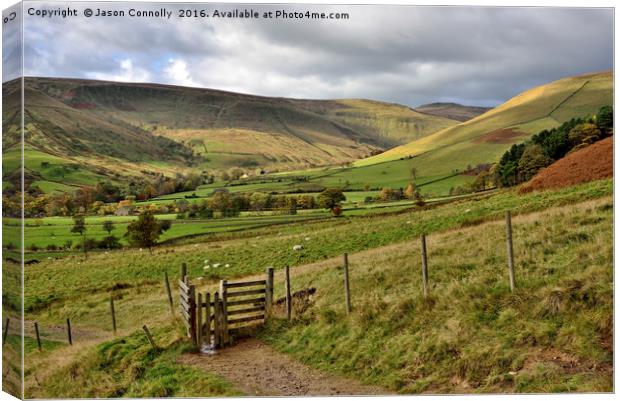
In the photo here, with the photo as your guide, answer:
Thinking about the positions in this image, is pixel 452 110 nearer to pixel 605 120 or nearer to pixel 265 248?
pixel 605 120

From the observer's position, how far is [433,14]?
10.1 m

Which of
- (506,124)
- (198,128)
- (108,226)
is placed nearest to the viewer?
(108,226)

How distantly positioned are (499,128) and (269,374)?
710 centimetres

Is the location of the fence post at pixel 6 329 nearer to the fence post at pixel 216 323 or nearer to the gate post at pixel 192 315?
the gate post at pixel 192 315

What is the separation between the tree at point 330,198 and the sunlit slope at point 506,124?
1012 mm

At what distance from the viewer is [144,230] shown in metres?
11.2

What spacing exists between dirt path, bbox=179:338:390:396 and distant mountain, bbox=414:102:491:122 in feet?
20.3

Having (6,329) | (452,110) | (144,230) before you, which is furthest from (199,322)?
(452,110)

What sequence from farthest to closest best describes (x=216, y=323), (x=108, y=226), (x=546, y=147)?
(x=216, y=323), (x=108, y=226), (x=546, y=147)

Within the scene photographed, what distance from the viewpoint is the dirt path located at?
9.26 m

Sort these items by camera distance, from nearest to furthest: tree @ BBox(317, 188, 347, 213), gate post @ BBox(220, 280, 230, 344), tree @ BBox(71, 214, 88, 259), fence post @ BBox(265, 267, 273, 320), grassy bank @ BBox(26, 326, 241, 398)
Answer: grassy bank @ BBox(26, 326, 241, 398) → tree @ BBox(71, 214, 88, 259) → tree @ BBox(317, 188, 347, 213) → gate post @ BBox(220, 280, 230, 344) → fence post @ BBox(265, 267, 273, 320)

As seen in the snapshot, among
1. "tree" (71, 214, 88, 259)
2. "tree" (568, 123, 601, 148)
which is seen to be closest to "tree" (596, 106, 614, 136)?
"tree" (568, 123, 601, 148)

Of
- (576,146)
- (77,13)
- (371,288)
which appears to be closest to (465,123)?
(576,146)

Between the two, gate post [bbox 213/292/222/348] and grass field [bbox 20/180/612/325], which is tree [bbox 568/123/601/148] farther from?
gate post [bbox 213/292/222/348]
